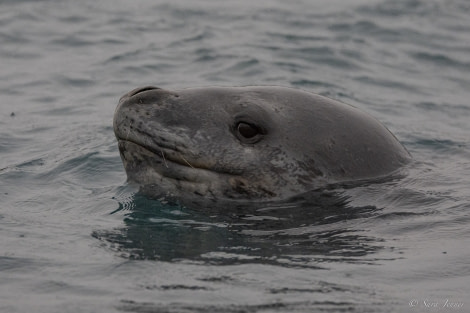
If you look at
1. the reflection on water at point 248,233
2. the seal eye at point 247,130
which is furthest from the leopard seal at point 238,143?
the reflection on water at point 248,233

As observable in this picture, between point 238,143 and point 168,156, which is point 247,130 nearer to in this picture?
point 238,143

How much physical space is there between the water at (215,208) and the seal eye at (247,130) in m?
0.64

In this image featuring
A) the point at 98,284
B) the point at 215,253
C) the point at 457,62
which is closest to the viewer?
the point at 98,284

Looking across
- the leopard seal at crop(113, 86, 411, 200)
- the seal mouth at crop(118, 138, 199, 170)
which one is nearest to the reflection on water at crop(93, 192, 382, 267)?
the leopard seal at crop(113, 86, 411, 200)

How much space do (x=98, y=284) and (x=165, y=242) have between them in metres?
0.99

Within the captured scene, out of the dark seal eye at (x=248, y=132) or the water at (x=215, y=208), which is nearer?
the water at (x=215, y=208)

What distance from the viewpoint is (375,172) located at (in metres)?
8.12

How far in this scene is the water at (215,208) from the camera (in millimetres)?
5918

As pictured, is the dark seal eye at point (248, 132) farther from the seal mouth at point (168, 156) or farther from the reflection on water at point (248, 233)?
the reflection on water at point (248, 233)

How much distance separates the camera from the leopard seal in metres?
7.77

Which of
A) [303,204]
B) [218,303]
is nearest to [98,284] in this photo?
[218,303]

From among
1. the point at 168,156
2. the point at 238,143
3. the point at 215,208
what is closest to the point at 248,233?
the point at 215,208

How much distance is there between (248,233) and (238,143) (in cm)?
Answer: 95

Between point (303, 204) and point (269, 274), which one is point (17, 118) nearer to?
point (303, 204)
